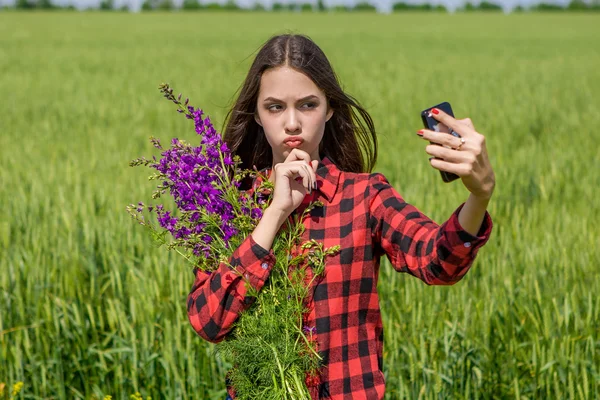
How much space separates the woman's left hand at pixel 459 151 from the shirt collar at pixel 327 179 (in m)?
0.39

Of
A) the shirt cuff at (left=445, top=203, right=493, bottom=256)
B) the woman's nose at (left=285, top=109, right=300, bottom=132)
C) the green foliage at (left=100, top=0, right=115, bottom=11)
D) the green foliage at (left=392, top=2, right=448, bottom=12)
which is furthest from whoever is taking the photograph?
the green foliage at (left=100, top=0, right=115, bottom=11)

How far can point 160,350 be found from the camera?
2.79 meters

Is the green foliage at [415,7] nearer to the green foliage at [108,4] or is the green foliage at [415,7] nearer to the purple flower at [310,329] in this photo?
the green foliage at [108,4]

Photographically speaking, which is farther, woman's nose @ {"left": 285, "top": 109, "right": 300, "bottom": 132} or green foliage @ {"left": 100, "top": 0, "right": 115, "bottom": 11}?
green foliage @ {"left": 100, "top": 0, "right": 115, "bottom": 11}

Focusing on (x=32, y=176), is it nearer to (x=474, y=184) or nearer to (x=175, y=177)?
(x=175, y=177)

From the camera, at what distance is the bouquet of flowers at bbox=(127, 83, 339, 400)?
1.47m

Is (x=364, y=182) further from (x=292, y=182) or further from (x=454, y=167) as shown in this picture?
(x=454, y=167)

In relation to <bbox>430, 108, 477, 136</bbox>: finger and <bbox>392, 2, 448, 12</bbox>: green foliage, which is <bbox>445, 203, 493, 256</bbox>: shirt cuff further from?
<bbox>392, 2, 448, 12</bbox>: green foliage

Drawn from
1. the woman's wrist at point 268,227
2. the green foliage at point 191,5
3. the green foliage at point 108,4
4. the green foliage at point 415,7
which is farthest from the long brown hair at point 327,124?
the green foliage at point 108,4

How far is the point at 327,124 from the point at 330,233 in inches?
15.4

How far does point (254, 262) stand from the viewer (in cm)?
146

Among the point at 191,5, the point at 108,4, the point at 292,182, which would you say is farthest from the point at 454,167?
the point at 108,4

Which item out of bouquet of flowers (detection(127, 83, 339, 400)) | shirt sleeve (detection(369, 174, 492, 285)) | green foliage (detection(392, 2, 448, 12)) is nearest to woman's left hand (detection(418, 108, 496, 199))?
shirt sleeve (detection(369, 174, 492, 285))

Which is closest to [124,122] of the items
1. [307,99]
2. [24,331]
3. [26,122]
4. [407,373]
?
[26,122]
